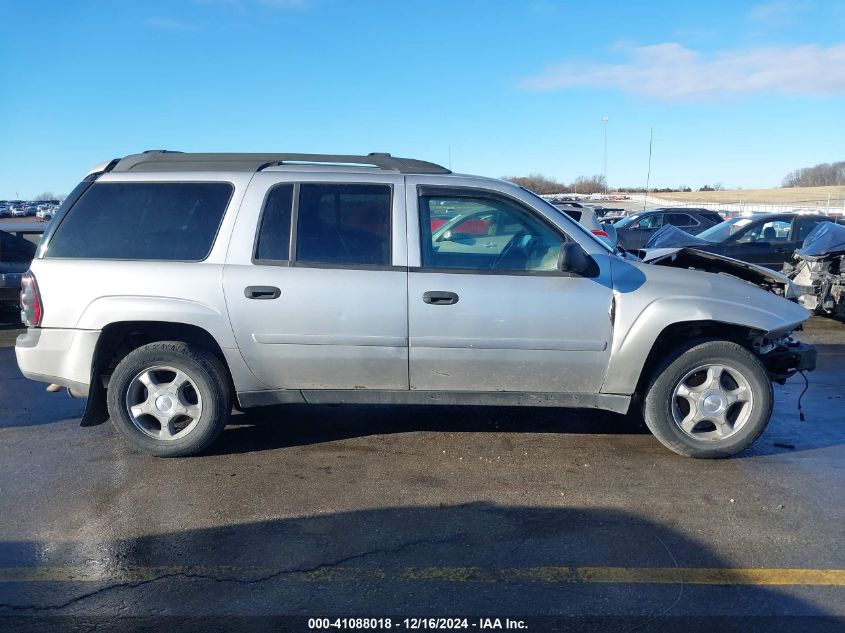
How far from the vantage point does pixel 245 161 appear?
498cm

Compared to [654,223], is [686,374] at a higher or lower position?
lower

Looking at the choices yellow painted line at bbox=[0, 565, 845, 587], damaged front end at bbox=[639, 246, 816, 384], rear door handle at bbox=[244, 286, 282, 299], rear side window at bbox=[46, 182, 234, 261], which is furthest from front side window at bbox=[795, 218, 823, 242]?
rear side window at bbox=[46, 182, 234, 261]

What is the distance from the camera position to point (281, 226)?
4648 mm

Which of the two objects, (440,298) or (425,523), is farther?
(440,298)

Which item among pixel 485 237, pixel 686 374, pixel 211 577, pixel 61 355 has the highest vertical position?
pixel 485 237

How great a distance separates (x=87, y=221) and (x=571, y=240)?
3.26 metres

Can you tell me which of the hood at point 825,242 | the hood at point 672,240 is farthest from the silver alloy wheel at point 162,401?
the hood at point 825,242

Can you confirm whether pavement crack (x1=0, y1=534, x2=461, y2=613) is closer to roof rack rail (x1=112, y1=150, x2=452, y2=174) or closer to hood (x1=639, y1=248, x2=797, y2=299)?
roof rack rail (x1=112, y1=150, x2=452, y2=174)

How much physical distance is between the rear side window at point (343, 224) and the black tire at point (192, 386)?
3.19 ft

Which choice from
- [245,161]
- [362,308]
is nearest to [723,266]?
[362,308]

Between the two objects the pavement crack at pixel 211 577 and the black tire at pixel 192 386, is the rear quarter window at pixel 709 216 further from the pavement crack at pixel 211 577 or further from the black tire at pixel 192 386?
the pavement crack at pixel 211 577

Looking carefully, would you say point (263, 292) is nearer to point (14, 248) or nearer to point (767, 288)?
point (767, 288)

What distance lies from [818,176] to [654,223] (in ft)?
254

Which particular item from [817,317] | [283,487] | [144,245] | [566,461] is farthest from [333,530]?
[817,317]
